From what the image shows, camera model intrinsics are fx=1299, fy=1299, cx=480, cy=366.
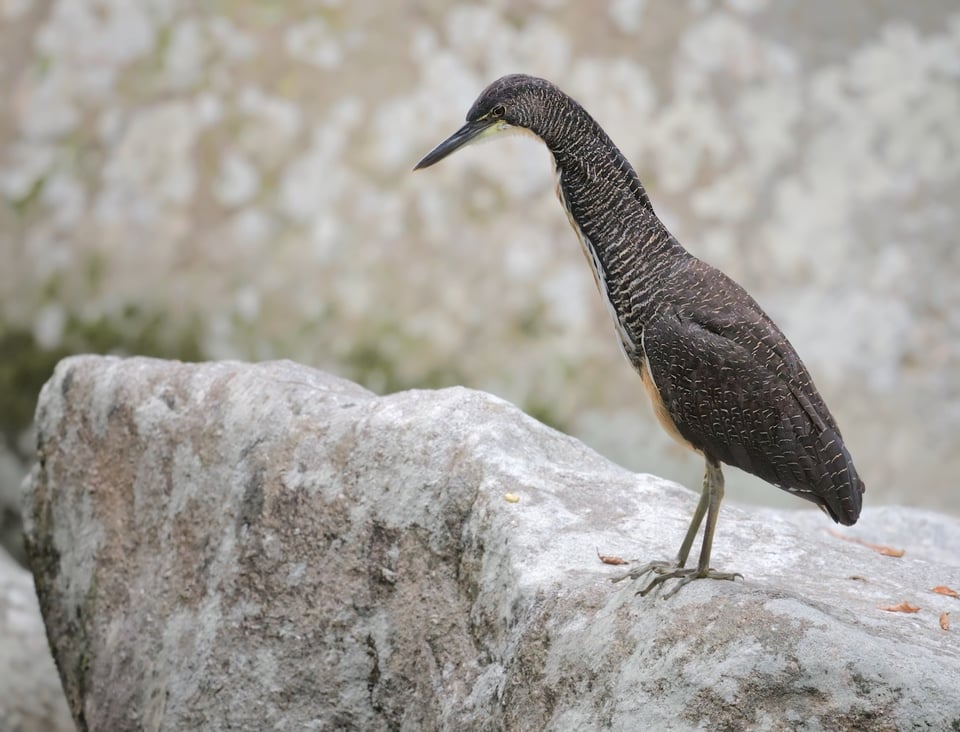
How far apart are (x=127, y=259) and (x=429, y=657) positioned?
4.83 m

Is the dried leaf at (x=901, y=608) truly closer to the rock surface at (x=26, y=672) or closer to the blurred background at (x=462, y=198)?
the blurred background at (x=462, y=198)

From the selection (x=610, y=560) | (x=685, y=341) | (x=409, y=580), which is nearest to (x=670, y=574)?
(x=610, y=560)

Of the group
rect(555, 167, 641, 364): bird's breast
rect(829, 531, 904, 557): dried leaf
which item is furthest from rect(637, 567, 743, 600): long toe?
rect(829, 531, 904, 557): dried leaf

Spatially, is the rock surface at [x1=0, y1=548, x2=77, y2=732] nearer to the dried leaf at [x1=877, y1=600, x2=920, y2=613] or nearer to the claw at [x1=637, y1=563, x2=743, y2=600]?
the claw at [x1=637, y1=563, x2=743, y2=600]

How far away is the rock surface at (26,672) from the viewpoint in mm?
6191

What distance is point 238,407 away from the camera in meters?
4.99

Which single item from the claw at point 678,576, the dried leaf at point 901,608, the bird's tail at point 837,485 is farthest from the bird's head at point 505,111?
the dried leaf at point 901,608

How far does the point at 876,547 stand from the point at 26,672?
4.07m

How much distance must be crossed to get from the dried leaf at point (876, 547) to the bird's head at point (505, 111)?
2068 millimetres

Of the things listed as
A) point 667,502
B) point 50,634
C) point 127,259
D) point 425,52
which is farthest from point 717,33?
point 50,634

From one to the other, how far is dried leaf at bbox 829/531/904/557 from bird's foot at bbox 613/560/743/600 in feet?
4.01

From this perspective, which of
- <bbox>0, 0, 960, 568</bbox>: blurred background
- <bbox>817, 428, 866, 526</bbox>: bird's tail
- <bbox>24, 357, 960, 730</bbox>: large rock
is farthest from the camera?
<bbox>0, 0, 960, 568</bbox>: blurred background

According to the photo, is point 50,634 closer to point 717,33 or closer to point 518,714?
point 518,714

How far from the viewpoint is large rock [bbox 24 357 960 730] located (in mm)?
3457
